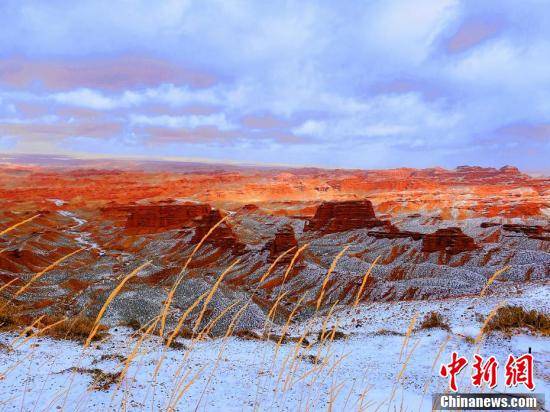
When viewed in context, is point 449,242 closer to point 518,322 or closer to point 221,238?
point 221,238

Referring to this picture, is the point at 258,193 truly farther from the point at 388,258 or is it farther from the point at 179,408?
the point at 179,408

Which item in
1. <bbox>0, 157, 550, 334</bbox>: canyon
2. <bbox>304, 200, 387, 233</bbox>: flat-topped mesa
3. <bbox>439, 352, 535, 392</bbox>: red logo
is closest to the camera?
<bbox>439, 352, 535, 392</bbox>: red logo

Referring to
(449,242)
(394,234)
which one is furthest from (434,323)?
(394,234)

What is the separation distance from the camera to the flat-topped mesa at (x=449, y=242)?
51688mm

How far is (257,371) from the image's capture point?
993 centimetres

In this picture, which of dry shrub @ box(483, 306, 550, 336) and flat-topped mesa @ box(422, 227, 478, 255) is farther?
flat-topped mesa @ box(422, 227, 478, 255)

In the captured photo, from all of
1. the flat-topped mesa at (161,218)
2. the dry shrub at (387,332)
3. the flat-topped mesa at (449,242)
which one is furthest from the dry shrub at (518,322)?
the flat-topped mesa at (161,218)

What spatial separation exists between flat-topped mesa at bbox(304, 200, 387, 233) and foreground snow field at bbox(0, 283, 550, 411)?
188 ft

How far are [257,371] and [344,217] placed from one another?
225 ft

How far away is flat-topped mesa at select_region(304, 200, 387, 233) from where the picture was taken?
244 feet

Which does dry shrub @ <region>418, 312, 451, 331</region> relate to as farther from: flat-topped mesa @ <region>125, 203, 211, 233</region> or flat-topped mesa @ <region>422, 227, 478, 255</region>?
flat-topped mesa @ <region>125, 203, 211, 233</region>

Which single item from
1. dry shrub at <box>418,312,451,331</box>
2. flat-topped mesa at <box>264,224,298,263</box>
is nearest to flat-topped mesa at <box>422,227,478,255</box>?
flat-topped mesa at <box>264,224,298,263</box>

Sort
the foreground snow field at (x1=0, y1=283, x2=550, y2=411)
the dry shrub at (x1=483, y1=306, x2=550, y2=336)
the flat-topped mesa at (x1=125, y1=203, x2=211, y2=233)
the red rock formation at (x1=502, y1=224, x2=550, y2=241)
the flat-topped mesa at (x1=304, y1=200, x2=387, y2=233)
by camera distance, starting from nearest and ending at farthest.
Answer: the foreground snow field at (x1=0, y1=283, x2=550, y2=411) < the dry shrub at (x1=483, y1=306, x2=550, y2=336) < the red rock formation at (x1=502, y1=224, x2=550, y2=241) < the flat-topped mesa at (x1=304, y1=200, x2=387, y2=233) < the flat-topped mesa at (x1=125, y1=203, x2=211, y2=233)

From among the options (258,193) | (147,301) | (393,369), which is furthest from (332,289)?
(258,193)
